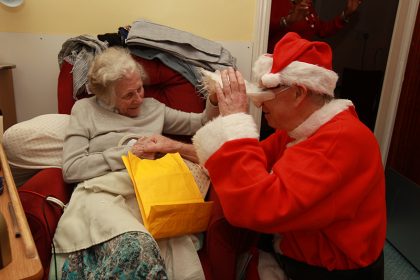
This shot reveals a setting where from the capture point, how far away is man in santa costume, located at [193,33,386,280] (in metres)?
0.94

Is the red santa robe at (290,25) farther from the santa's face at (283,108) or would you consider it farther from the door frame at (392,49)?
the santa's face at (283,108)

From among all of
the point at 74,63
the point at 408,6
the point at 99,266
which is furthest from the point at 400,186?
the point at 74,63

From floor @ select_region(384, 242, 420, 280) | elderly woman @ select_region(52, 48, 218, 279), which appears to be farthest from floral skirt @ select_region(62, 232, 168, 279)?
floor @ select_region(384, 242, 420, 280)

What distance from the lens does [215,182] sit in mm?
1047

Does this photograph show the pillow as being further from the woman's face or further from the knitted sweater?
the woman's face

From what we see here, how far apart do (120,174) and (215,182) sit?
1.68 feet

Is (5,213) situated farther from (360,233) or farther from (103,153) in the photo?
(360,233)

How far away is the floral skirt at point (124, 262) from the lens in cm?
106

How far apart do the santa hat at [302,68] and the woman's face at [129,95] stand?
727mm

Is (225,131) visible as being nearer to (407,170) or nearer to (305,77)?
(305,77)

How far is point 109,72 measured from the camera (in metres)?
1.55

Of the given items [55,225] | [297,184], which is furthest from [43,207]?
[297,184]

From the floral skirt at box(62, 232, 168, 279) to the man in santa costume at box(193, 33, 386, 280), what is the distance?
272mm

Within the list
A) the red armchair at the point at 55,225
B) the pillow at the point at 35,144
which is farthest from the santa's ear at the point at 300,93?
the pillow at the point at 35,144
